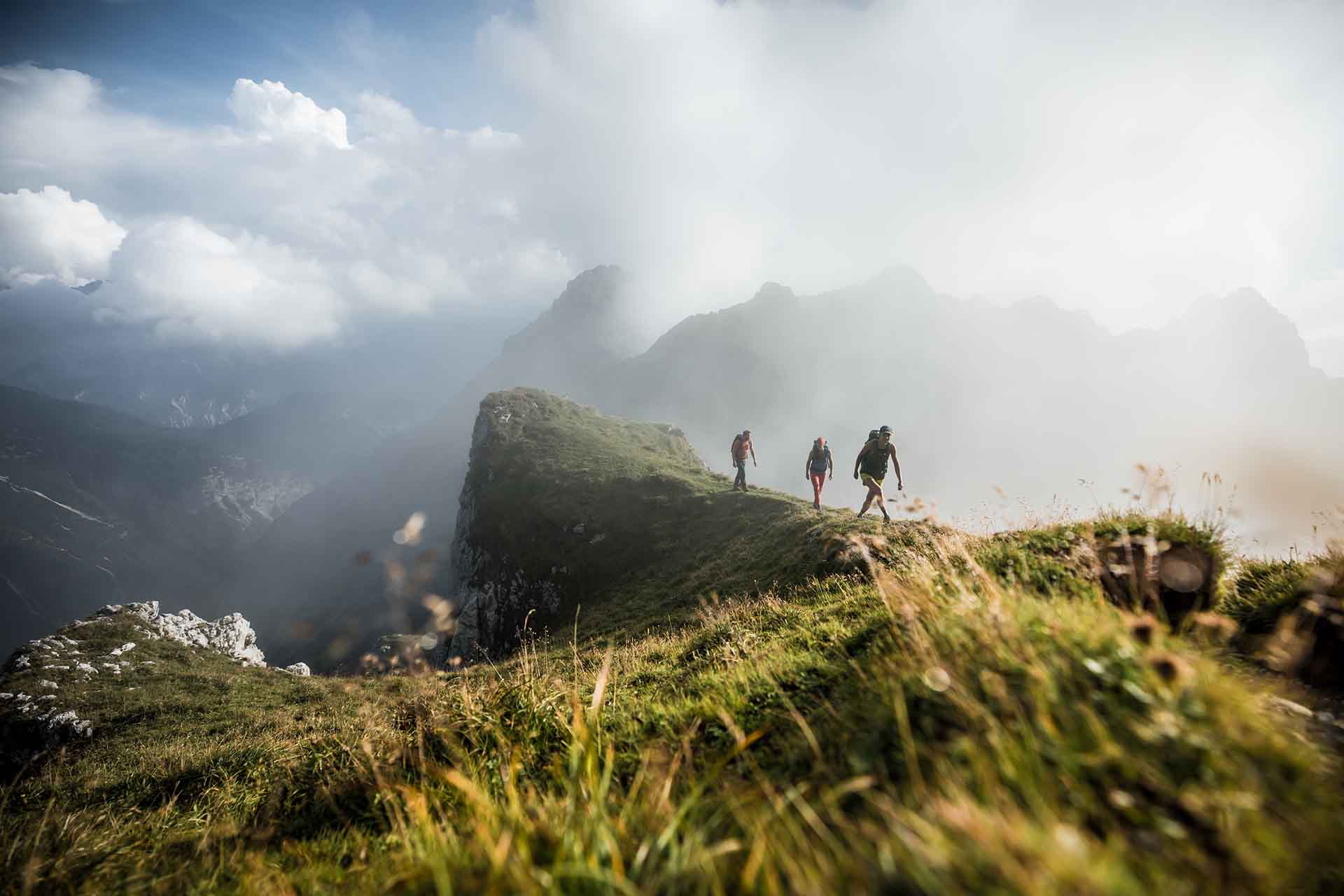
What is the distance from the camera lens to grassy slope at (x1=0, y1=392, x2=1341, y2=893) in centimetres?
150

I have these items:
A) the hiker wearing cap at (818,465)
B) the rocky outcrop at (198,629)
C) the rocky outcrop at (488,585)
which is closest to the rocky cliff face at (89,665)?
the rocky outcrop at (198,629)

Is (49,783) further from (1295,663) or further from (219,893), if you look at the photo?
(1295,663)

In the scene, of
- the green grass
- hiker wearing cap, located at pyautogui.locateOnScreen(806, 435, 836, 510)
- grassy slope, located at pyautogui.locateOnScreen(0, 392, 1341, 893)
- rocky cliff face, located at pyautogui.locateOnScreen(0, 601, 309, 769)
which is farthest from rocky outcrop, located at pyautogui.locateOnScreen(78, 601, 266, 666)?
the green grass

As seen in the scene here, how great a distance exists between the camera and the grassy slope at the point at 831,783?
1498 millimetres

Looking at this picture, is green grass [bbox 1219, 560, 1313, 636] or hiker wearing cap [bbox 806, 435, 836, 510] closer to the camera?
green grass [bbox 1219, 560, 1313, 636]

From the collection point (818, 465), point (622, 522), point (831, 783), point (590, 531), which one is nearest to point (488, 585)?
point (590, 531)

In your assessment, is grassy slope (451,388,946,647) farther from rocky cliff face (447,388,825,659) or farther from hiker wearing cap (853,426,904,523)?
hiker wearing cap (853,426,904,523)

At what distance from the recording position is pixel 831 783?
2469 mm

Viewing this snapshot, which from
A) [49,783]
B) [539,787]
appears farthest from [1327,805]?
[49,783]

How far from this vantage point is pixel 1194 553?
6008mm

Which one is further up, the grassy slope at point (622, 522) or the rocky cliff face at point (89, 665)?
the grassy slope at point (622, 522)

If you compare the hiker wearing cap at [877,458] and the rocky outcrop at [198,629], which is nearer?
the hiker wearing cap at [877,458]

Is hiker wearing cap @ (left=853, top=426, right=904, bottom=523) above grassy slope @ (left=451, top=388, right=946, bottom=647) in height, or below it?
above

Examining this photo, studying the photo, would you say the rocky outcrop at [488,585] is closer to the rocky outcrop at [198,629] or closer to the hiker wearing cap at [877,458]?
the rocky outcrop at [198,629]
